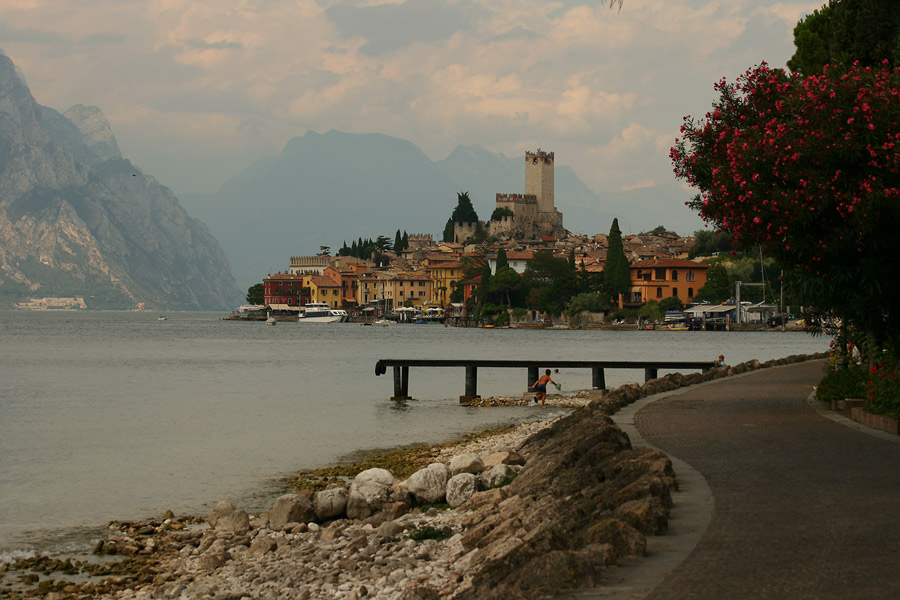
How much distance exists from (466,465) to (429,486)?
129 cm

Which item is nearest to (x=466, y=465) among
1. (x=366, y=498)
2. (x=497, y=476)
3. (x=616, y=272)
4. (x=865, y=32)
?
(x=497, y=476)

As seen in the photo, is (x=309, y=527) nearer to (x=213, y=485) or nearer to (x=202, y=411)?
(x=213, y=485)

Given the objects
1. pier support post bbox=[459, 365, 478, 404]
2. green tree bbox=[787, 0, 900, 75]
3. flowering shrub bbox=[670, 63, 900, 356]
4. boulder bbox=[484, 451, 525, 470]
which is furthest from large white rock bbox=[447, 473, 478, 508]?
pier support post bbox=[459, 365, 478, 404]

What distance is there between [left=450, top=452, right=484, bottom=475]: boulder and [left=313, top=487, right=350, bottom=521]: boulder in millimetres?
1854

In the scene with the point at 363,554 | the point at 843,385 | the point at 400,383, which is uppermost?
the point at 843,385

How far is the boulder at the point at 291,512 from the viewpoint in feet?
51.2

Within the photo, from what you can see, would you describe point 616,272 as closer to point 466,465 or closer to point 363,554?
point 466,465

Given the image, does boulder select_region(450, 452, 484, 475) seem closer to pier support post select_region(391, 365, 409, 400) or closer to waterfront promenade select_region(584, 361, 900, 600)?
waterfront promenade select_region(584, 361, 900, 600)

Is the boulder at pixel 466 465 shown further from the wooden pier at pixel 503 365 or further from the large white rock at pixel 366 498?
the wooden pier at pixel 503 365

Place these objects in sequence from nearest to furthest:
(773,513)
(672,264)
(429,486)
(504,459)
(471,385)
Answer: (773,513) → (429,486) → (504,459) → (471,385) → (672,264)

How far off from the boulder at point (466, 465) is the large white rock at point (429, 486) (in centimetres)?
84

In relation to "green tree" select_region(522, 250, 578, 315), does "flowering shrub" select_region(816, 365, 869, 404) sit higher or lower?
lower

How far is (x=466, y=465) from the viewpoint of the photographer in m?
17.1

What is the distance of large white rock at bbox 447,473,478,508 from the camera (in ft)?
50.8
